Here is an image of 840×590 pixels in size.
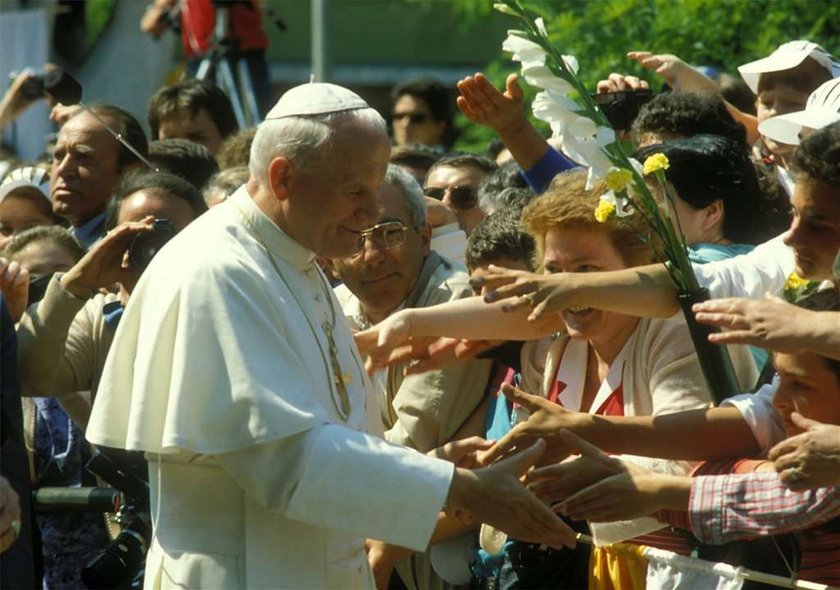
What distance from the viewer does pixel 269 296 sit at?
4531 millimetres

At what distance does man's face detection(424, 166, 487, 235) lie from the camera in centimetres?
741

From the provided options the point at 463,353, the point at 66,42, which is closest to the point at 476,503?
the point at 463,353

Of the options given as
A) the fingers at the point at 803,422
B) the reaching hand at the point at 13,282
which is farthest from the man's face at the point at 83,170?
the fingers at the point at 803,422

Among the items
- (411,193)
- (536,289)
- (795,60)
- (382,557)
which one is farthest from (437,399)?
(795,60)

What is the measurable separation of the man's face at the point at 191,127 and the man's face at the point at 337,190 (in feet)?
13.8

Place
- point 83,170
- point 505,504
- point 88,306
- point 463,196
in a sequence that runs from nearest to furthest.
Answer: point 505,504
point 88,306
point 463,196
point 83,170

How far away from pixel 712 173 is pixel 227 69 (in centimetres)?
579

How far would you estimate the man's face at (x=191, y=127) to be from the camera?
8.76 meters

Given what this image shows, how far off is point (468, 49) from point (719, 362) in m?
17.2

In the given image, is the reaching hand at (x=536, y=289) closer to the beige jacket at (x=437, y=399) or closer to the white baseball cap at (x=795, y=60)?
the beige jacket at (x=437, y=399)

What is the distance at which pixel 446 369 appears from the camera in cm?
575

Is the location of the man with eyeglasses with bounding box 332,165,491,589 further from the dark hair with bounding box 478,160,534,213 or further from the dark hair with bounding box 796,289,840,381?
the dark hair with bounding box 796,289,840,381

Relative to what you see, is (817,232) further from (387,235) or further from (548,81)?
(387,235)

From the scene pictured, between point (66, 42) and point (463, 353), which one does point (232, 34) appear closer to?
point (66, 42)
